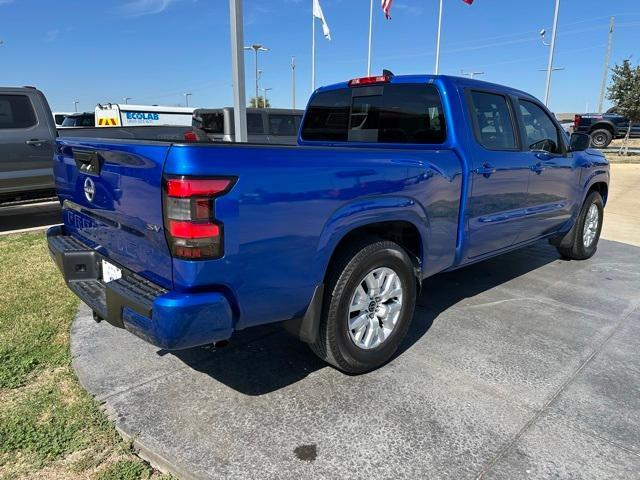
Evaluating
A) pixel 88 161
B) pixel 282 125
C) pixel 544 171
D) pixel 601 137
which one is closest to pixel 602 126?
pixel 601 137

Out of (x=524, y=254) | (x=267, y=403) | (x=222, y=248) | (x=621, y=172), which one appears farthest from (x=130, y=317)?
(x=621, y=172)

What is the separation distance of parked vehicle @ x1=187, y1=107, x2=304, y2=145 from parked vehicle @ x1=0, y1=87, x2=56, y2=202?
711cm

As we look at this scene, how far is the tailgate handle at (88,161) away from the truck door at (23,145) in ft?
17.1

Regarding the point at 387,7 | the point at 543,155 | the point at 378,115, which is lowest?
the point at 543,155

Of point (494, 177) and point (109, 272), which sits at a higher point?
point (494, 177)

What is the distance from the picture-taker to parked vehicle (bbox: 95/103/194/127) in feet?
79.7

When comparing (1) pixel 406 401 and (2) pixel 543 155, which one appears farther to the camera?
(2) pixel 543 155

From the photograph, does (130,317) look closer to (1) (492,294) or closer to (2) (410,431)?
(2) (410,431)

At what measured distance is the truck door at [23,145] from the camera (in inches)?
278

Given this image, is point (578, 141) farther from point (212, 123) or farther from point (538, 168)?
point (212, 123)

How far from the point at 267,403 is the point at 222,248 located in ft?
3.53

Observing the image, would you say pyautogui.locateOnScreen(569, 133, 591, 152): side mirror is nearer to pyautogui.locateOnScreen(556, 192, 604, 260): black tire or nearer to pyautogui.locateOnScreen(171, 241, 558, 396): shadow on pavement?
pyautogui.locateOnScreen(556, 192, 604, 260): black tire

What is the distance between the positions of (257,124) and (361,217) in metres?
12.6

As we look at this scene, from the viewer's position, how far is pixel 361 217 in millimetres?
2678
